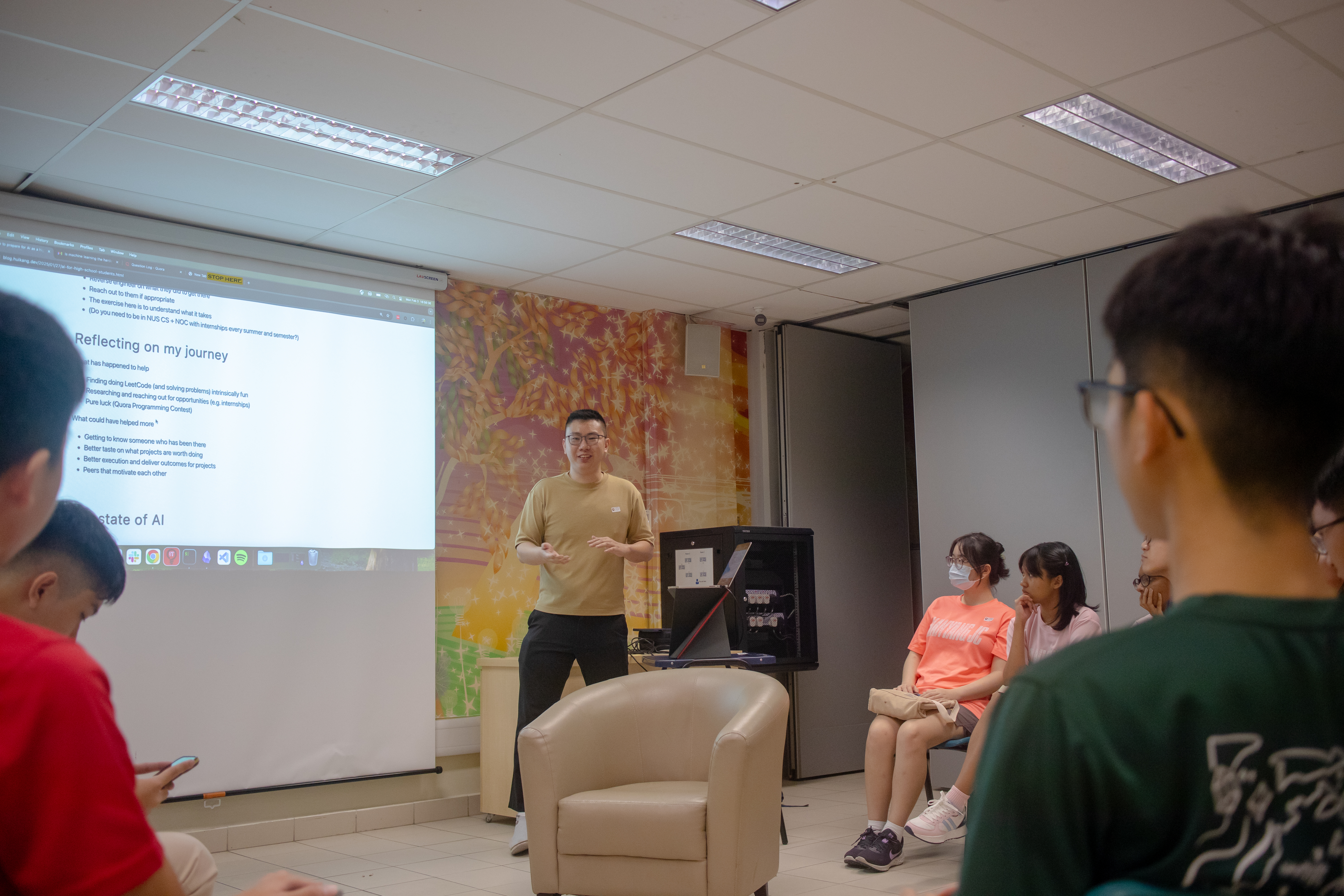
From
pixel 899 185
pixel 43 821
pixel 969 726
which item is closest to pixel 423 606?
pixel 969 726

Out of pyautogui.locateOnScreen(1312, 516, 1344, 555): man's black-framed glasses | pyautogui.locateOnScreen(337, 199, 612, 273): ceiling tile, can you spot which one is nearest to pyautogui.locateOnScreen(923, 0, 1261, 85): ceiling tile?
pyautogui.locateOnScreen(1312, 516, 1344, 555): man's black-framed glasses

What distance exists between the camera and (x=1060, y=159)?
388 cm

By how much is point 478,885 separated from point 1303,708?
3452 millimetres

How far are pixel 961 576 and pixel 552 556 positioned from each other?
70.3 inches

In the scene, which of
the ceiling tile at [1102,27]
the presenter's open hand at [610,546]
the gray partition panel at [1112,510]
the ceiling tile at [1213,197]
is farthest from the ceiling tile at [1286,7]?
the presenter's open hand at [610,546]

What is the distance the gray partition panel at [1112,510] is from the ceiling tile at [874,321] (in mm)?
1203

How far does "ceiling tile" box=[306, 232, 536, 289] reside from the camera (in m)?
4.68

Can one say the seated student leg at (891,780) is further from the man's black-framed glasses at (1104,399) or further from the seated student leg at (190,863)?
the man's black-framed glasses at (1104,399)

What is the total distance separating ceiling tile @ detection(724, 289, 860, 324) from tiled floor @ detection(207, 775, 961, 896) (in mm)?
2842

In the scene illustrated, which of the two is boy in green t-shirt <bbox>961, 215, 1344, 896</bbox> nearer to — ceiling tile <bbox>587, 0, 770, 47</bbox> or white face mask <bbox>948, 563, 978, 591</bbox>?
ceiling tile <bbox>587, 0, 770, 47</bbox>

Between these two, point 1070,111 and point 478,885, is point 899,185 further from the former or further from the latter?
point 478,885

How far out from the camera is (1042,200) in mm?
4297

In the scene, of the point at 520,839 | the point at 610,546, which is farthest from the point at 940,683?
the point at 520,839

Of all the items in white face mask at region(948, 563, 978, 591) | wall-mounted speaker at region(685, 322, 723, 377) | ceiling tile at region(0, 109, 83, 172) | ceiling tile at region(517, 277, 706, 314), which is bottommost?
white face mask at region(948, 563, 978, 591)
